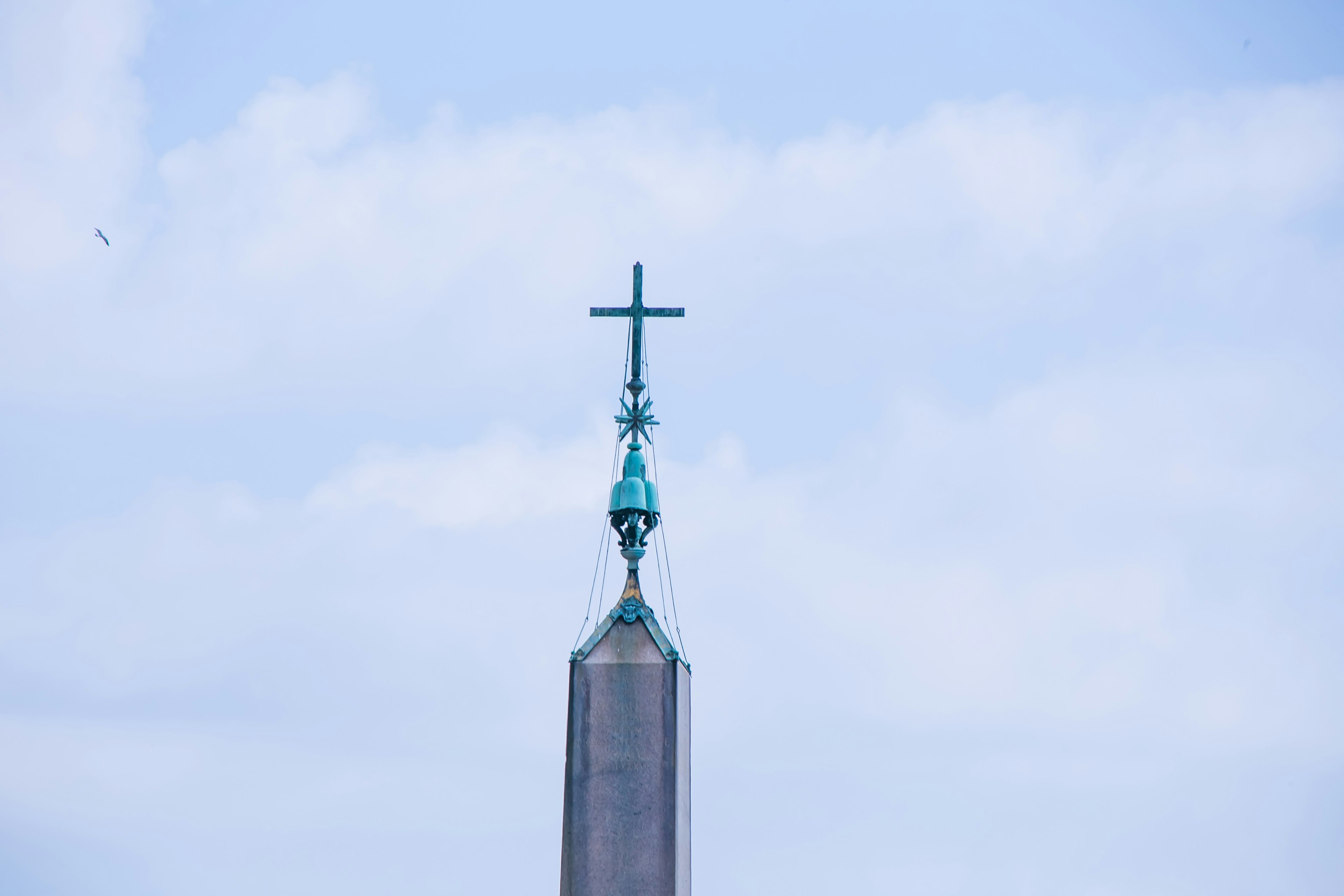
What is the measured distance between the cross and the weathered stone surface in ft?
14.6

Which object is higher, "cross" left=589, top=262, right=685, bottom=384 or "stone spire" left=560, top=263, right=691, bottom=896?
"cross" left=589, top=262, right=685, bottom=384

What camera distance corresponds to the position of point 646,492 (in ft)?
111

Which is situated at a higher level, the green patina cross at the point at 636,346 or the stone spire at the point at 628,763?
the green patina cross at the point at 636,346

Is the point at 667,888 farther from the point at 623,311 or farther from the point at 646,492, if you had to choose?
the point at 623,311

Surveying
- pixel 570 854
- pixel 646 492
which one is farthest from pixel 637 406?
pixel 570 854

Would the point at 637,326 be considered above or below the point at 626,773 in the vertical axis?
above

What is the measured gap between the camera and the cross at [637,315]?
34.3 metres

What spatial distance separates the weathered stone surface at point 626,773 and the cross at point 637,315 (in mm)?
4446

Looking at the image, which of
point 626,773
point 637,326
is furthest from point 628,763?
point 637,326

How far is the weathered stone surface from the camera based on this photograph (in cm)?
3123

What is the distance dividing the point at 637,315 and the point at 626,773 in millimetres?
7871

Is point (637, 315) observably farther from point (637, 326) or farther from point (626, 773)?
point (626, 773)

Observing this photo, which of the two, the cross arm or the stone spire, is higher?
the cross arm

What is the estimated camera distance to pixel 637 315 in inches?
1362
